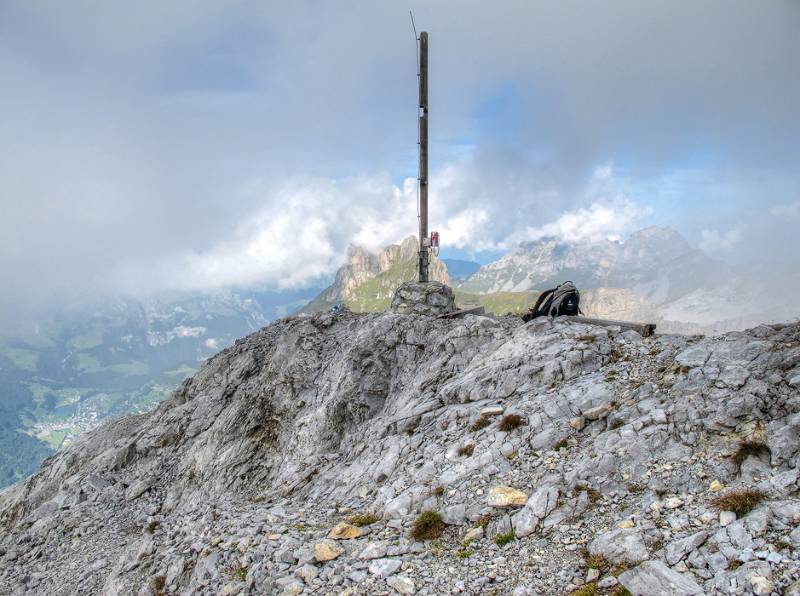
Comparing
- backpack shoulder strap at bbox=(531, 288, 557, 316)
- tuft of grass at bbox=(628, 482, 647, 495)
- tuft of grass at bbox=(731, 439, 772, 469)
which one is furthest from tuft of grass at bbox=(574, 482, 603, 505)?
backpack shoulder strap at bbox=(531, 288, 557, 316)

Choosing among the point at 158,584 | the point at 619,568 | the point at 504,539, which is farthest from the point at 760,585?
the point at 158,584

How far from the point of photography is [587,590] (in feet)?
34.4

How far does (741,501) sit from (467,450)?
26.9ft

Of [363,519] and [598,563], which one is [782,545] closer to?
[598,563]

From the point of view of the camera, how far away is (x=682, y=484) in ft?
40.7

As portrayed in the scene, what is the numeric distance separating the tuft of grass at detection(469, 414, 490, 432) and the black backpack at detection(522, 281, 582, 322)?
27.6 ft

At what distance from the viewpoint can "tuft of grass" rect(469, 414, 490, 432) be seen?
17.9 m

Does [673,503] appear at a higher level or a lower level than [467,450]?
lower

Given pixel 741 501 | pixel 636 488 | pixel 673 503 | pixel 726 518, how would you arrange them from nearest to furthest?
1. pixel 726 518
2. pixel 741 501
3. pixel 673 503
4. pixel 636 488

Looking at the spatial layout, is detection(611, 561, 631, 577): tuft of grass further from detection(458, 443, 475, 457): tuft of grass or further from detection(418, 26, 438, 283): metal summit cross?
detection(418, 26, 438, 283): metal summit cross

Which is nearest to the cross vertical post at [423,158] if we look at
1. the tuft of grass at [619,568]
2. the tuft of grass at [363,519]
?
the tuft of grass at [363,519]

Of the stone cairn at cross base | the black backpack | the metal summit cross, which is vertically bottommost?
the black backpack

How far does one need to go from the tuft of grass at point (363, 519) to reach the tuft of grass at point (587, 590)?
6989mm

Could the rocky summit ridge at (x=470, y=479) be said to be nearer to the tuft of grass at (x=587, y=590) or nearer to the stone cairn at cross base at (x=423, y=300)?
→ the tuft of grass at (x=587, y=590)
